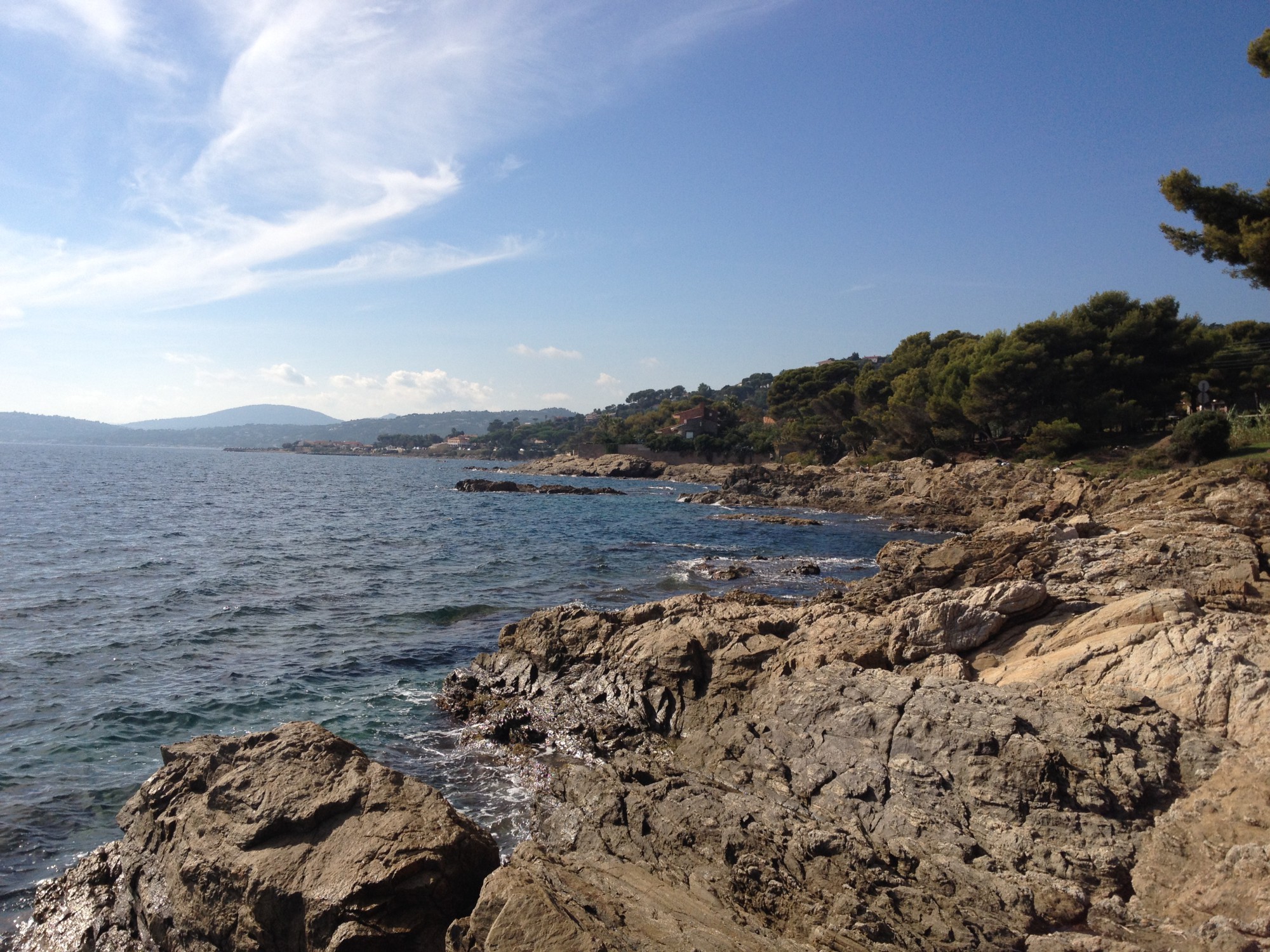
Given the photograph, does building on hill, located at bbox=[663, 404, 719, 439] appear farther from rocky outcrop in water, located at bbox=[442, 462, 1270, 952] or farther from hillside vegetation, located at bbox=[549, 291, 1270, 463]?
rocky outcrop in water, located at bbox=[442, 462, 1270, 952]

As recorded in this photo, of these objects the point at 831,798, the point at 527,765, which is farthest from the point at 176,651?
the point at 831,798

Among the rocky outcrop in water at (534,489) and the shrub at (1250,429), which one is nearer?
the shrub at (1250,429)

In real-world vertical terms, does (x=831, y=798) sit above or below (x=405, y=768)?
above

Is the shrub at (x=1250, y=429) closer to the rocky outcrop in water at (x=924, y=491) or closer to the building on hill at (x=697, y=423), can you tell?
the rocky outcrop in water at (x=924, y=491)

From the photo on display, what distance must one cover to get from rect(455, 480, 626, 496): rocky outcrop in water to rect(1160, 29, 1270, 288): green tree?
49.5m

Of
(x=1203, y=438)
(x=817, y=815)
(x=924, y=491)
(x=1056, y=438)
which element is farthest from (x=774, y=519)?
(x=817, y=815)

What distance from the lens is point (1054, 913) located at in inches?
219

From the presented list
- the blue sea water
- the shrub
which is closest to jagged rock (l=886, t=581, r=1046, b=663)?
the blue sea water

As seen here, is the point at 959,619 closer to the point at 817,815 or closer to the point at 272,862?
the point at 817,815

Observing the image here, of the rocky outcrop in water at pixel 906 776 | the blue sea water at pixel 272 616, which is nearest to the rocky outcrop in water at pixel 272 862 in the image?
the rocky outcrop in water at pixel 906 776

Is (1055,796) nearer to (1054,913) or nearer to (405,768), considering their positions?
(1054,913)

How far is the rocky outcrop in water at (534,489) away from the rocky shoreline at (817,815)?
56086 millimetres

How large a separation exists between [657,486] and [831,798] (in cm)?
7171

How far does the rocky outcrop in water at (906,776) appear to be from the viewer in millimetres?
5133
